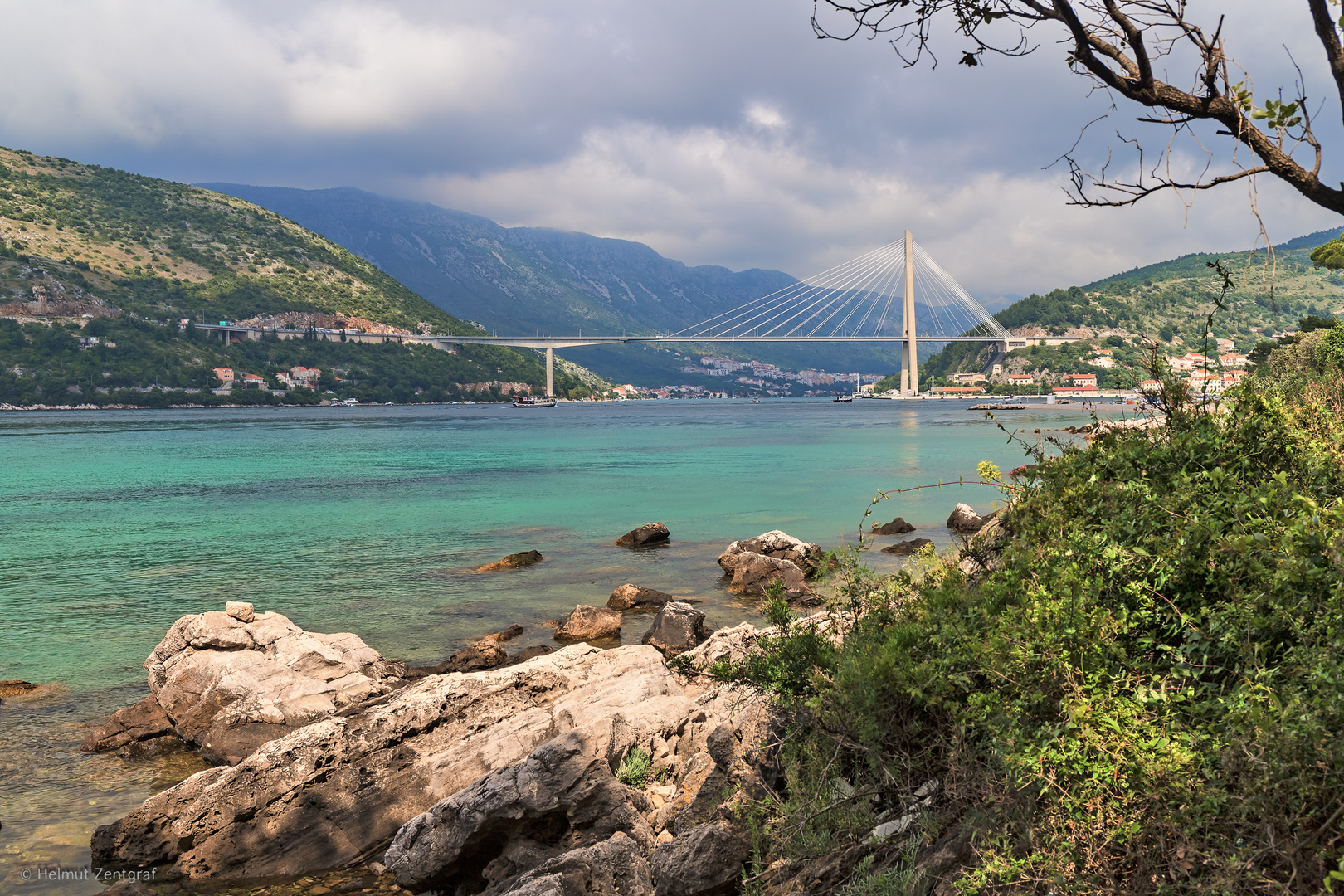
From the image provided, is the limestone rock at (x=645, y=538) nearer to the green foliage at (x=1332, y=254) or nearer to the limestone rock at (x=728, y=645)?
the limestone rock at (x=728, y=645)

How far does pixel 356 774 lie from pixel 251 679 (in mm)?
2400

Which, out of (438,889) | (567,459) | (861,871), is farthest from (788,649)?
(567,459)

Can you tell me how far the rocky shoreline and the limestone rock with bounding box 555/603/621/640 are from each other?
9.33 feet

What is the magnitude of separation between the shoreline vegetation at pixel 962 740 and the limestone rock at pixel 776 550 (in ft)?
22.3

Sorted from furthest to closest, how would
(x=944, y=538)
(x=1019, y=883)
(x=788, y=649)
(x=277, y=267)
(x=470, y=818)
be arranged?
(x=277, y=267)
(x=944, y=538)
(x=470, y=818)
(x=788, y=649)
(x=1019, y=883)

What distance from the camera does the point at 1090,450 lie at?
407 cm

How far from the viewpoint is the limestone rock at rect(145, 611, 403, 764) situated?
6.02 metres

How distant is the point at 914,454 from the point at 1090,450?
3330cm

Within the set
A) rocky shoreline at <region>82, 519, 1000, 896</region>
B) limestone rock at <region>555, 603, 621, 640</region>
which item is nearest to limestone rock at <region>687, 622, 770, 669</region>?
rocky shoreline at <region>82, 519, 1000, 896</region>

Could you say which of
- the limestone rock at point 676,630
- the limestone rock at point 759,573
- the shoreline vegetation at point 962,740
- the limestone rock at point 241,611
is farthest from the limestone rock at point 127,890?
the limestone rock at point 759,573

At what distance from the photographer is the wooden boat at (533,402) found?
334ft

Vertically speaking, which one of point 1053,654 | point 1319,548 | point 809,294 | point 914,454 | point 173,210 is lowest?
point 914,454

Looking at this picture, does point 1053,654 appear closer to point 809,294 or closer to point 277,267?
point 809,294

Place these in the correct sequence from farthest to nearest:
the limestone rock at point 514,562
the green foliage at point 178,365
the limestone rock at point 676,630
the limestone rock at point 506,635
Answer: the green foliage at point 178,365 < the limestone rock at point 514,562 < the limestone rock at point 506,635 < the limestone rock at point 676,630
